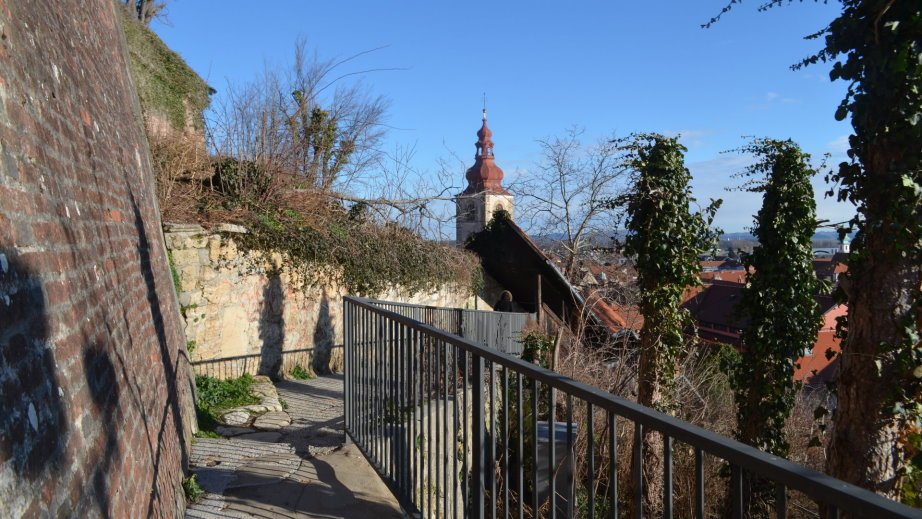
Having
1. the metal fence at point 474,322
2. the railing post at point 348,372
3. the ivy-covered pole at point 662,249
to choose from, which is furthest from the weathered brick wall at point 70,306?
the ivy-covered pole at point 662,249

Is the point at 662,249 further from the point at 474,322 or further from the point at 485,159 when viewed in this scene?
the point at 485,159

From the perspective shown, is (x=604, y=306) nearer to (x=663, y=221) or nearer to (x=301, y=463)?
(x=663, y=221)

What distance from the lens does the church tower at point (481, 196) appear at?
62.6 feet

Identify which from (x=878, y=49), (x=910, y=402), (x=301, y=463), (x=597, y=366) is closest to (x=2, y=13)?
(x=301, y=463)

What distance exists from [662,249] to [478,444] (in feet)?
24.9

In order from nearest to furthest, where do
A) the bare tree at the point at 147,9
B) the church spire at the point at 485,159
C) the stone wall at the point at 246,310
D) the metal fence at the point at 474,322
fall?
the metal fence at the point at 474,322, the stone wall at the point at 246,310, the bare tree at the point at 147,9, the church spire at the point at 485,159

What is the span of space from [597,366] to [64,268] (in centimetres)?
1000

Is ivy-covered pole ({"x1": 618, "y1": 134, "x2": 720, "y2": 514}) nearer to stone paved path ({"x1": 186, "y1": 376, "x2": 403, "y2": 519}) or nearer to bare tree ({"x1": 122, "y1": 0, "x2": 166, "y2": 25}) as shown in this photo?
stone paved path ({"x1": 186, "y1": 376, "x2": 403, "y2": 519})

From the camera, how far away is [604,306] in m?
16.0

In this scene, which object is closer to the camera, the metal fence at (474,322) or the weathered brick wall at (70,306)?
the weathered brick wall at (70,306)

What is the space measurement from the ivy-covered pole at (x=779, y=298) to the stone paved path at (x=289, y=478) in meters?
8.39

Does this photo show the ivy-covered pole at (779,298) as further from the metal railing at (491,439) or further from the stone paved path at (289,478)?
the stone paved path at (289,478)

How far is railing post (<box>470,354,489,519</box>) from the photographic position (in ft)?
8.50

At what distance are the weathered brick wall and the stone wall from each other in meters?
4.02
